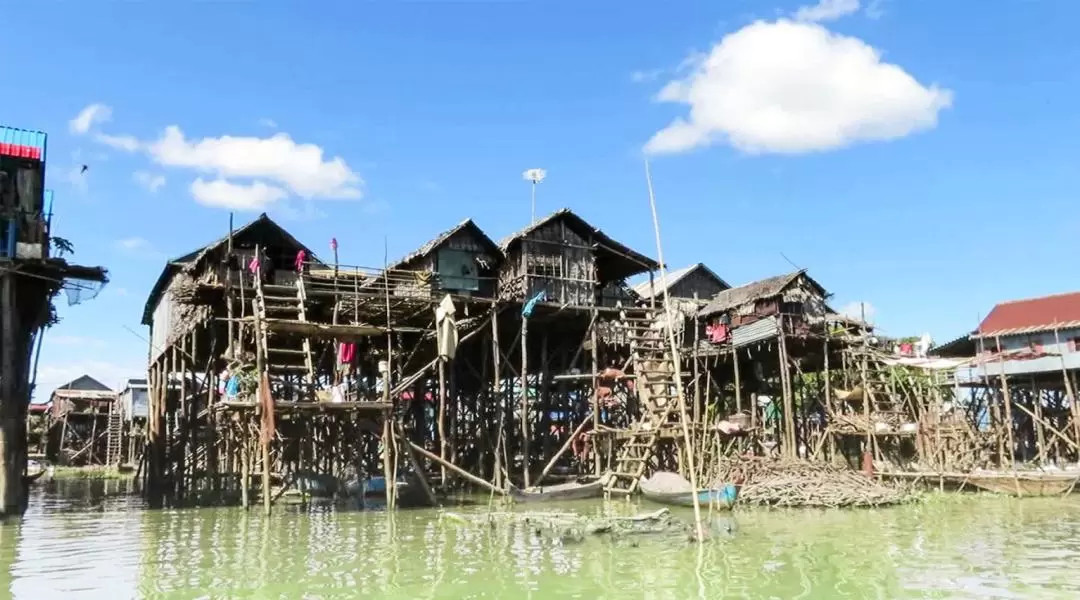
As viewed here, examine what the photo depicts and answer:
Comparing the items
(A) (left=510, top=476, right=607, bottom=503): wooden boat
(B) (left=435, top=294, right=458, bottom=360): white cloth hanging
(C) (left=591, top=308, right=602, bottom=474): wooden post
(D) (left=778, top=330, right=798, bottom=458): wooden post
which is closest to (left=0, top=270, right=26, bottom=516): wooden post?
(B) (left=435, top=294, right=458, bottom=360): white cloth hanging

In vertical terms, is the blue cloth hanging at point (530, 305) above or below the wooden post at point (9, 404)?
above

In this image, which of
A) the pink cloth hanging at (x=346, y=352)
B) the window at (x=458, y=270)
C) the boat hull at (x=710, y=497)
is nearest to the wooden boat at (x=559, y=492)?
the boat hull at (x=710, y=497)

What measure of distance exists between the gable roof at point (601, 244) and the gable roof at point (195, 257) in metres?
5.97

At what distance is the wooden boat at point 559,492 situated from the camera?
2038cm

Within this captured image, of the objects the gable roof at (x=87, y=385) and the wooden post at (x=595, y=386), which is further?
the gable roof at (x=87, y=385)

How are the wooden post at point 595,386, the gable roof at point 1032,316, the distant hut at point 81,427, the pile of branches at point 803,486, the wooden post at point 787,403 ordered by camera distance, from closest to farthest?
the pile of branches at point 803,486, the wooden post at point 595,386, the wooden post at point 787,403, the gable roof at point 1032,316, the distant hut at point 81,427

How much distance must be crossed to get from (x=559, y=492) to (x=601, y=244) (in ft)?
27.2

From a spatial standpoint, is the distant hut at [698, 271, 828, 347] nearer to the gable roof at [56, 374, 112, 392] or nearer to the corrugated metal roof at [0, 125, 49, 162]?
the corrugated metal roof at [0, 125, 49, 162]

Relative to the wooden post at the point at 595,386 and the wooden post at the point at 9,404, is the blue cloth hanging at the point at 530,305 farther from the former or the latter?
the wooden post at the point at 9,404

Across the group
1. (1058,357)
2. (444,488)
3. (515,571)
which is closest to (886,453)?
(1058,357)

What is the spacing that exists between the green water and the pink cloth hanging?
453cm

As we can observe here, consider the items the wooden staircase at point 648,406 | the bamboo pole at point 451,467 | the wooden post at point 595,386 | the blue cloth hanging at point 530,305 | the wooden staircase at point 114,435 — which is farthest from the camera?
the wooden staircase at point 114,435

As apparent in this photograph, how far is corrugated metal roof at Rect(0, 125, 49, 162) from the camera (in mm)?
17672

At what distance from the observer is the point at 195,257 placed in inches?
1027
